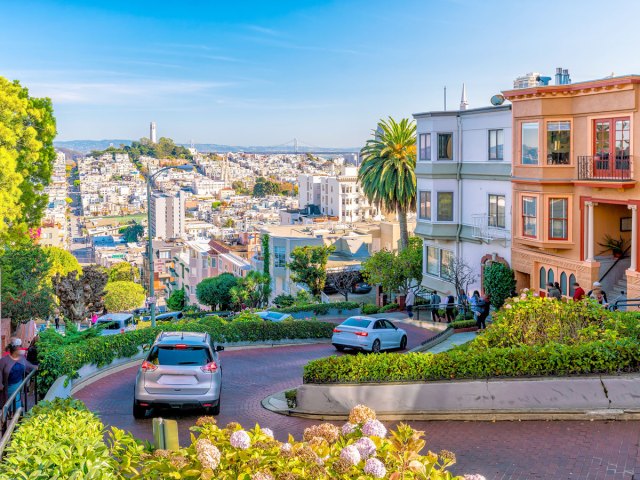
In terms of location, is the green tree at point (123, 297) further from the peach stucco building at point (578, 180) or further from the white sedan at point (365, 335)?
the white sedan at point (365, 335)

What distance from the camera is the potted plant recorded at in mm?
29266

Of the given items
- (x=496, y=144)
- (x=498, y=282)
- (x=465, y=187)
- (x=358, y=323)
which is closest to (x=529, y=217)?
(x=498, y=282)

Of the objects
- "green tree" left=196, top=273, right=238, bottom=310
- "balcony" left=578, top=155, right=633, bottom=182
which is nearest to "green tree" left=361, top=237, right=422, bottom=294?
"balcony" left=578, top=155, right=633, bottom=182

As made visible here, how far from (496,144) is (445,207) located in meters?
4.46

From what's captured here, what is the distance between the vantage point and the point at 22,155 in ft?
109

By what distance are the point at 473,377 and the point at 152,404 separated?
18.2ft

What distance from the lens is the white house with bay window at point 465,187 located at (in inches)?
1364

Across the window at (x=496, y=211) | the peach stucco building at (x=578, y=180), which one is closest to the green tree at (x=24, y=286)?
the window at (x=496, y=211)

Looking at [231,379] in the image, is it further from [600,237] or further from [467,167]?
[467,167]

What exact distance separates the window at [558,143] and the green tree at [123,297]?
85.3 meters

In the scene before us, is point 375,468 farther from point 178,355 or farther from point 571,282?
point 571,282

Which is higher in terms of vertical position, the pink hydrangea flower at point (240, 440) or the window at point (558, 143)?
the window at point (558, 143)

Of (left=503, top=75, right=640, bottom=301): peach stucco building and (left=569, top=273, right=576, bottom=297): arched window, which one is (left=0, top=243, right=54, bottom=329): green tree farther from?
(left=569, top=273, right=576, bottom=297): arched window

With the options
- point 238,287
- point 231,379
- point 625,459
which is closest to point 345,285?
point 238,287
